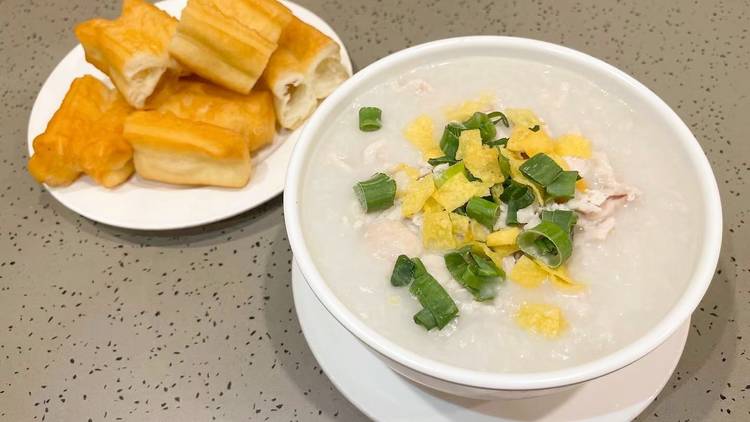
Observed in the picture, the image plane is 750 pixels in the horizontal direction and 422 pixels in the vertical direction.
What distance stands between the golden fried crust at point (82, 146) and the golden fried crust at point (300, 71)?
355 mm

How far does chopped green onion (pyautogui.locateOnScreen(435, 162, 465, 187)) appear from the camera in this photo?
98 centimetres

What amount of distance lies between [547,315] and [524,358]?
7 centimetres

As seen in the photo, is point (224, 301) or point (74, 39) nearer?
point (224, 301)

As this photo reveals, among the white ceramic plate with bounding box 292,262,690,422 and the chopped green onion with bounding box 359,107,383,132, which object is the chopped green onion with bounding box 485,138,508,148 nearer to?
the chopped green onion with bounding box 359,107,383,132

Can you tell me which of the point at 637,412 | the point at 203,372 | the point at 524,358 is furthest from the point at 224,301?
the point at 637,412

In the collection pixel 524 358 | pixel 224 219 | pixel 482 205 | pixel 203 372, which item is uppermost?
pixel 482 205

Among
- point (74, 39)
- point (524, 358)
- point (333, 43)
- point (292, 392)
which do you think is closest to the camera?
point (524, 358)

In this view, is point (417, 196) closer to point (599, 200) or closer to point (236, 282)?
point (599, 200)

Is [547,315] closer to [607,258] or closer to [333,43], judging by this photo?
[607,258]

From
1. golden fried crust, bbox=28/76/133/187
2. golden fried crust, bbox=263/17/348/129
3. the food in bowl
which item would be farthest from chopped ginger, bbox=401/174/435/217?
golden fried crust, bbox=28/76/133/187

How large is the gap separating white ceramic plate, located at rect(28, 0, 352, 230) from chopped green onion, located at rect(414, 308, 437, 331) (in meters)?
0.60

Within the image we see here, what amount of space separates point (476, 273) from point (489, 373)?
0.15m

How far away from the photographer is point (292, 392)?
1146mm

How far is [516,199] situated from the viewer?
96 centimetres
